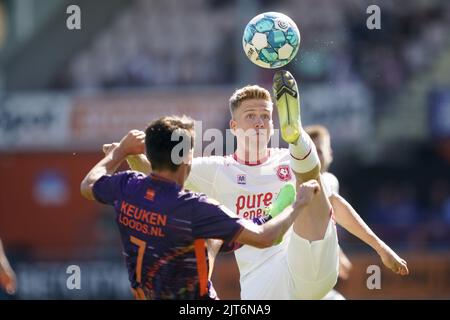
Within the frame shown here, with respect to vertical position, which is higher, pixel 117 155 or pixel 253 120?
pixel 253 120

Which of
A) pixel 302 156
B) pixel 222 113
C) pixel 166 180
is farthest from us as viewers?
pixel 222 113

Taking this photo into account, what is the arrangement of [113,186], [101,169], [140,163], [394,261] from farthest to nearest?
[394,261] < [140,163] < [101,169] < [113,186]

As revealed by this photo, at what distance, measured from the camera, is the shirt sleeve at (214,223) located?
20.1 ft

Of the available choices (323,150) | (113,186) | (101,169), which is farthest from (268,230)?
(323,150)

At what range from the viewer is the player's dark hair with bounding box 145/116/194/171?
20.4 feet

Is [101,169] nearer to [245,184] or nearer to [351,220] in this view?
[245,184]

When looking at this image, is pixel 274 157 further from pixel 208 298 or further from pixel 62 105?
pixel 62 105

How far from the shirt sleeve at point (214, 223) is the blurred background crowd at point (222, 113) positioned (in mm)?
Answer: 11860

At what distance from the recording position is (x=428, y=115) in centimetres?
1977

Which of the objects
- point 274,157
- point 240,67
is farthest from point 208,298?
point 240,67

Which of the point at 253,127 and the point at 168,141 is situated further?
the point at 253,127

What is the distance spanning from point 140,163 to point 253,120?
0.94 meters

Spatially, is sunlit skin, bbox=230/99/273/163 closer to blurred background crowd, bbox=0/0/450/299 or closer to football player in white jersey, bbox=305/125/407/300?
football player in white jersey, bbox=305/125/407/300

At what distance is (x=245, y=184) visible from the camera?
8.02 m
